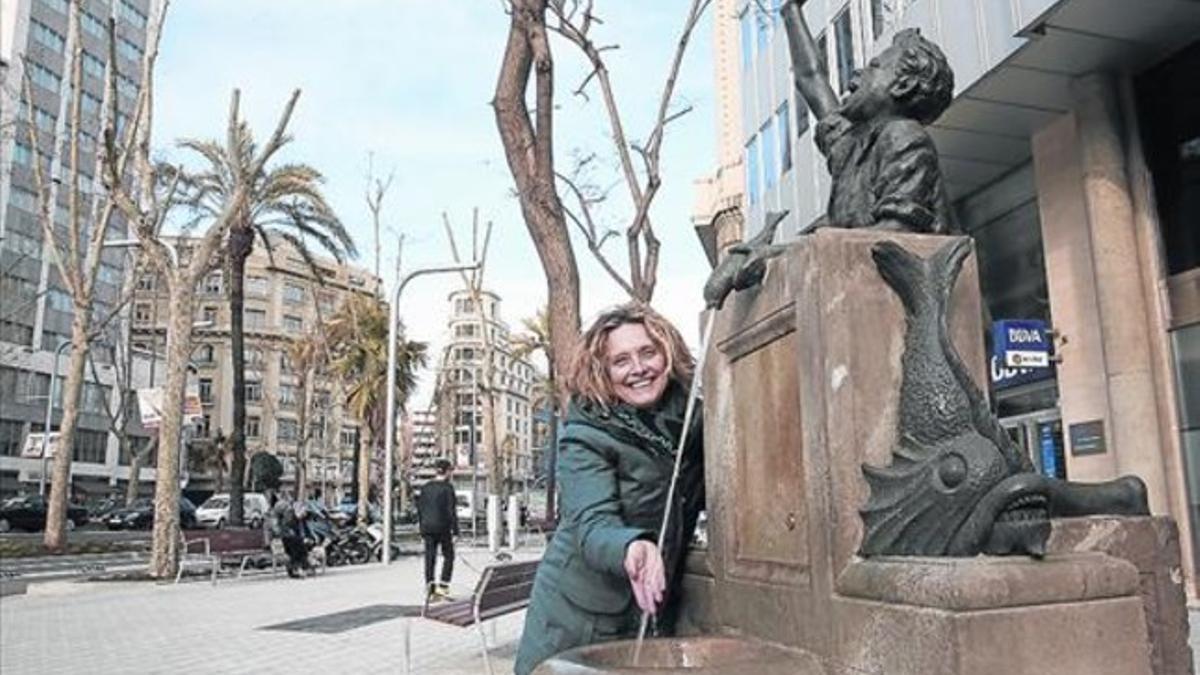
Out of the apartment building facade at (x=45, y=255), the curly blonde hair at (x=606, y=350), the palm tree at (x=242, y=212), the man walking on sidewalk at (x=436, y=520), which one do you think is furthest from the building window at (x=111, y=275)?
the curly blonde hair at (x=606, y=350)

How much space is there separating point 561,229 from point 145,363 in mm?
71452

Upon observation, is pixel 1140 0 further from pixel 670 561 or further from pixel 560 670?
pixel 560 670

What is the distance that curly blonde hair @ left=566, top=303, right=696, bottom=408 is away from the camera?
107 inches

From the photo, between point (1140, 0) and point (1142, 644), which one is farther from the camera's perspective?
point (1140, 0)

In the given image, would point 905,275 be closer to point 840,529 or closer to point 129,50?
point 840,529

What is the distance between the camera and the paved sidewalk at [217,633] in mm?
8867

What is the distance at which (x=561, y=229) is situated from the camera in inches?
324

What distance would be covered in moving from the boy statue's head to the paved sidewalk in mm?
6422

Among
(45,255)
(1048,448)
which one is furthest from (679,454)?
(45,255)

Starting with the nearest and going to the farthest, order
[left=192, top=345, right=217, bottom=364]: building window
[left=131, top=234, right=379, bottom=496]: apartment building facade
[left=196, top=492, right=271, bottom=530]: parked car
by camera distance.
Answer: [left=196, top=492, right=271, bottom=530]: parked car
[left=131, top=234, right=379, bottom=496]: apartment building facade
[left=192, top=345, right=217, bottom=364]: building window

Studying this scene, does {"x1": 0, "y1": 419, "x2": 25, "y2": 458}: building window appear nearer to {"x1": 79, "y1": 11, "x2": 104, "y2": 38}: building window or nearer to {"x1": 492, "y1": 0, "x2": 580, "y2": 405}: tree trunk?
{"x1": 79, "y1": 11, "x2": 104, "y2": 38}: building window

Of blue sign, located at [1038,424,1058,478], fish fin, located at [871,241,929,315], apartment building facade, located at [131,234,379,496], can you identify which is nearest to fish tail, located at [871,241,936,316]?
fish fin, located at [871,241,929,315]

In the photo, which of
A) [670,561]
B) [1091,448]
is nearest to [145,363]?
[1091,448]

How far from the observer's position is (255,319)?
90812mm
